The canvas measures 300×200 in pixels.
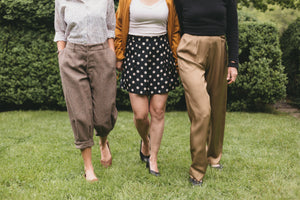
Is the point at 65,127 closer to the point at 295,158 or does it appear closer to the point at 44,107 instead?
the point at 44,107

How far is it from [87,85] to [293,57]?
642 centimetres

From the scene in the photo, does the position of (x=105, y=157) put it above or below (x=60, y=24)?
below

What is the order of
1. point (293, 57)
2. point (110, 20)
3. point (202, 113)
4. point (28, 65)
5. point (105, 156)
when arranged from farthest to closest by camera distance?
point (293, 57) < point (28, 65) < point (105, 156) < point (110, 20) < point (202, 113)

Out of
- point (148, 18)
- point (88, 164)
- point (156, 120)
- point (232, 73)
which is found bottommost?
point (88, 164)

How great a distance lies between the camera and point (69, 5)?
3186 millimetres

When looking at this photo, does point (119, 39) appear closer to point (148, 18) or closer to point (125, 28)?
point (125, 28)

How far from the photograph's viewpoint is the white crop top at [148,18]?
3375 mm

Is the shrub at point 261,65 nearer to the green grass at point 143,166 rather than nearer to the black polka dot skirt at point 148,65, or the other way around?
the green grass at point 143,166

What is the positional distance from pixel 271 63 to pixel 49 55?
4.72 metres

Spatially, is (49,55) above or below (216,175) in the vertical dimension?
above

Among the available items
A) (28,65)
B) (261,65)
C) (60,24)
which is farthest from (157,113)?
(28,65)

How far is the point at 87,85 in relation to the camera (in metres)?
3.33

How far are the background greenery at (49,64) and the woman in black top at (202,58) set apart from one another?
→ 3.38m

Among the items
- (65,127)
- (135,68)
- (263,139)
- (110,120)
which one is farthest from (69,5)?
(263,139)
